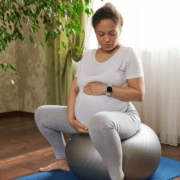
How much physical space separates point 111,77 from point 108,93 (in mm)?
95

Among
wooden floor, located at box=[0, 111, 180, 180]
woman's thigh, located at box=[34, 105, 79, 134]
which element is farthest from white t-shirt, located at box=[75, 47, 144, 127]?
wooden floor, located at box=[0, 111, 180, 180]

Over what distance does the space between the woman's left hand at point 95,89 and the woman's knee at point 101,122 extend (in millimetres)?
162

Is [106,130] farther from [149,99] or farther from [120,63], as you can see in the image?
[149,99]


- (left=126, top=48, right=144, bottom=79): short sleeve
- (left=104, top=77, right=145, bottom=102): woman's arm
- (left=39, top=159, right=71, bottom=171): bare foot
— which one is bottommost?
(left=39, top=159, right=71, bottom=171): bare foot

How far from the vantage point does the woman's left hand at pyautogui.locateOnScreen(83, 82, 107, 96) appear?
140 cm

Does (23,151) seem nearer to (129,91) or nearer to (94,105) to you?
(94,105)

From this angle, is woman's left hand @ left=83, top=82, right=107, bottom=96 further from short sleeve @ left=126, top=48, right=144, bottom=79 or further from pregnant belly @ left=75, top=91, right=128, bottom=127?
short sleeve @ left=126, top=48, right=144, bottom=79

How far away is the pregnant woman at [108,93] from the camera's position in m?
1.26

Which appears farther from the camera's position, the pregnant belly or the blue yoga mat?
the blue yoga mat

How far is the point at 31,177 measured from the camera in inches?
63.7

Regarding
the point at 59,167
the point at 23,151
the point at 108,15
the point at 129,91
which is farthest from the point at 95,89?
the point at 23,151

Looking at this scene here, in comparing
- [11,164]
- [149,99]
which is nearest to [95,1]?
[149,99]

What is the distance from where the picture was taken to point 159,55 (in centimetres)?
238

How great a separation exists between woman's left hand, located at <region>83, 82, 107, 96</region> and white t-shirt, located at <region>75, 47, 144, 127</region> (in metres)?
0.02
